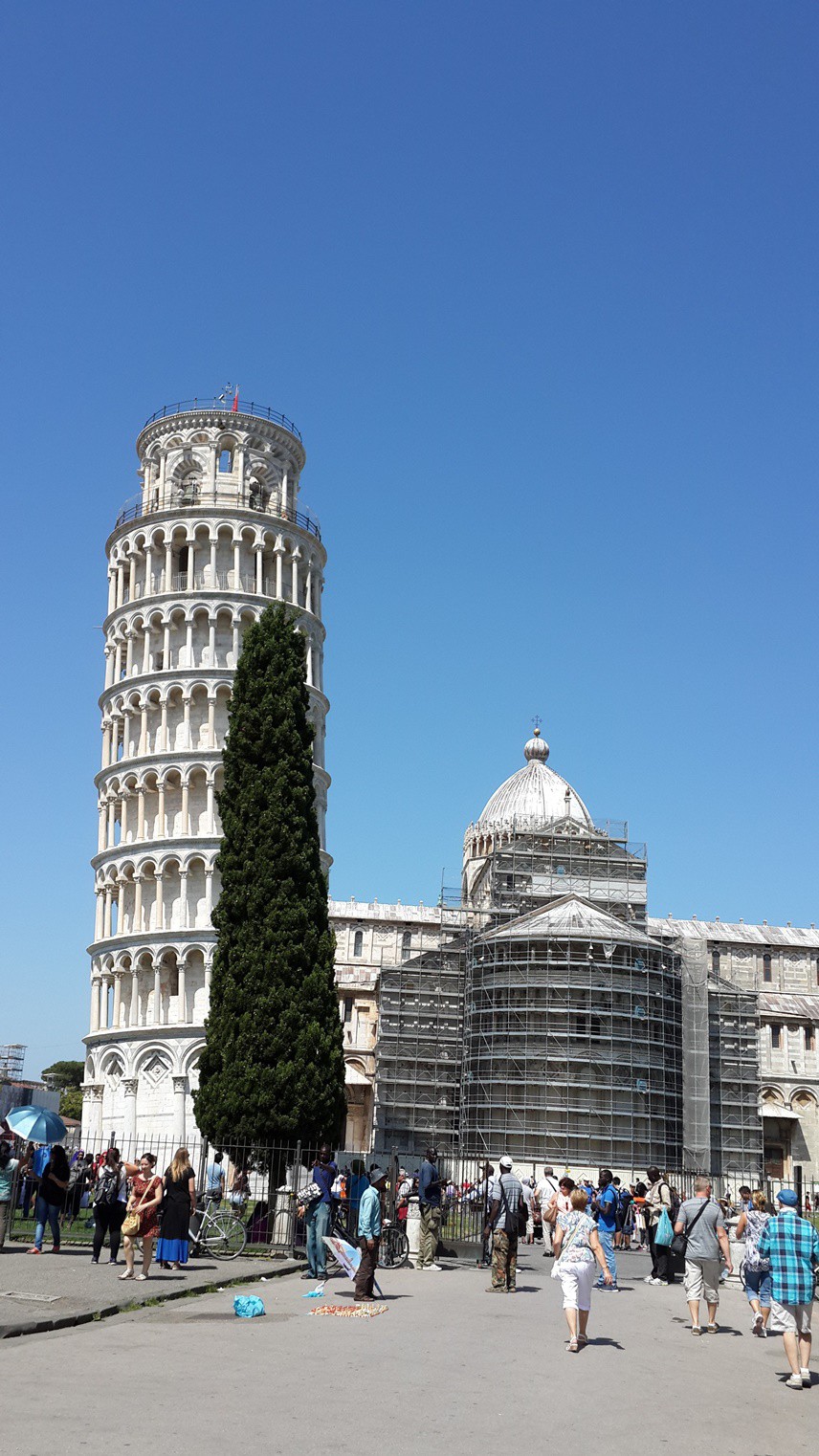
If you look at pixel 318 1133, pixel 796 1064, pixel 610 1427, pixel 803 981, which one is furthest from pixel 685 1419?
pixel 803 981

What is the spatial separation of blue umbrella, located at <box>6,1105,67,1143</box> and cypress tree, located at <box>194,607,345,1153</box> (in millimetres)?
10846

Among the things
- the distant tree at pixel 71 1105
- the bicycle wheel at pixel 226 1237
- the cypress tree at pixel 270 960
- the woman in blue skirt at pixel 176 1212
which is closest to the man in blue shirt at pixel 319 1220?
the woman in blue skirt at pixel 176 1212

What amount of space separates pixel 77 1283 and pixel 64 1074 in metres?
127

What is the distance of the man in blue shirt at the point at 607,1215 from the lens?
22.4 meters

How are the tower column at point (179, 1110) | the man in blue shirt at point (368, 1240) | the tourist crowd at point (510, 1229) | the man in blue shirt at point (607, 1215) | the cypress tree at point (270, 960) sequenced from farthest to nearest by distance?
the tower column at point (179, 1110)
the cypress tree at point (270, 960)
the man in blue shirt at point (607, 1215)
the man in blue shirt at point (368, 1240)
the tourist crowd at point (510, 1229)

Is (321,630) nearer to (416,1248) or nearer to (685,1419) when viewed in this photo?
(416,1248)

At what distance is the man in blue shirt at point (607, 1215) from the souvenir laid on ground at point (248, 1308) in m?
8.10

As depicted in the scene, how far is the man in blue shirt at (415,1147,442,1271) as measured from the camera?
24.2 metres

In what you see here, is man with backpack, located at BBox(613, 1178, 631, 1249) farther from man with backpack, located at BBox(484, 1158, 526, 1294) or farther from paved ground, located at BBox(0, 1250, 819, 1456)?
paved ground, located at BBox(0, 1250, 819, 1456)

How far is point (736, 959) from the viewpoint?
8800 cm

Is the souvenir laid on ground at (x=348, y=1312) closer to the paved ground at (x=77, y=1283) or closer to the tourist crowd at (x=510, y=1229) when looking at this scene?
the tourist crowd at (x=510, y=1229)

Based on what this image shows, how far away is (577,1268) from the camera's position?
14.7 metres

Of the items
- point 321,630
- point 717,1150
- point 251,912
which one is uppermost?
point 321,630

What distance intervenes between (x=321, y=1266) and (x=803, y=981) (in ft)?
242
